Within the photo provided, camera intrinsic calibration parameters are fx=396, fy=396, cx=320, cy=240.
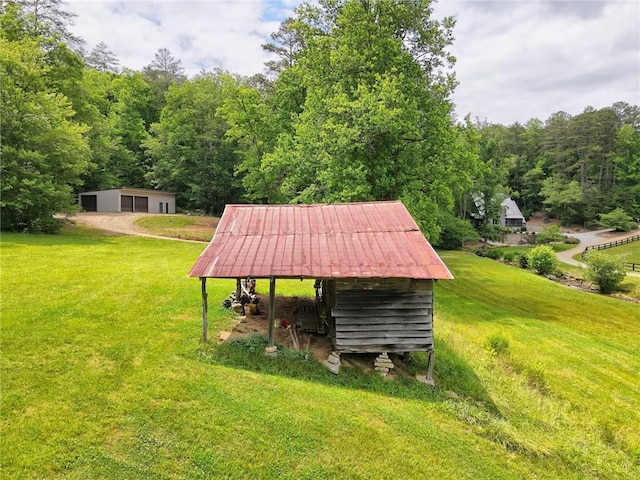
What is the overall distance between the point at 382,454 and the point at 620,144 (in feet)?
290

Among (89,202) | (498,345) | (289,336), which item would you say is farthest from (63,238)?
(498,345)

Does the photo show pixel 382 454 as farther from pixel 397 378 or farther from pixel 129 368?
pixel 129 368

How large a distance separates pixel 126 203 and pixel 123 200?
53cm

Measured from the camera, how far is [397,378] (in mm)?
11453

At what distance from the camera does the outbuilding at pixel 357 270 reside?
10.8 m

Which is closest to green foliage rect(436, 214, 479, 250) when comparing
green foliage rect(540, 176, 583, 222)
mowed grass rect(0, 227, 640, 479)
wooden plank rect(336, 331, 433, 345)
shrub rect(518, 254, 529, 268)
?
shrub rect(518, 254, 529, 268)

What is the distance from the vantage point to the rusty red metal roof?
Result: 1079 cm

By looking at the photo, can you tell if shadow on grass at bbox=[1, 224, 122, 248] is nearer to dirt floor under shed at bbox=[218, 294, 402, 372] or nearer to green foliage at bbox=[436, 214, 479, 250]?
dirt floor under shed at bbox=[218, 294, 402, 372]

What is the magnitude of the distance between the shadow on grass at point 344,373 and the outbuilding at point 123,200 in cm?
3973

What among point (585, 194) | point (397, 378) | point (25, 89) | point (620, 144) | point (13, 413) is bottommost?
point (397, 378)

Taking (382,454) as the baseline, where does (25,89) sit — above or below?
above

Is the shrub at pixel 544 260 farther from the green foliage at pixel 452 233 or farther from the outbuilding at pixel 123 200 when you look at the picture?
the outbuilding at pixel 123 200

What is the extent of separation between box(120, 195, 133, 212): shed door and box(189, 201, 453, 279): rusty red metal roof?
3684 cm

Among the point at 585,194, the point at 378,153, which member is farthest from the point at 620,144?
the point at 378,153
